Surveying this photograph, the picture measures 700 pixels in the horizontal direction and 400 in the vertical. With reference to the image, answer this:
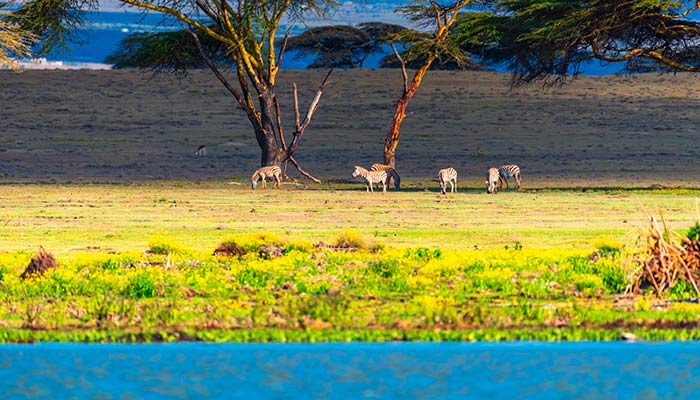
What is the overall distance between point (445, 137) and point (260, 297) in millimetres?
36498

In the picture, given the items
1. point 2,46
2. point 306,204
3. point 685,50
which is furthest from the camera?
point 685,50

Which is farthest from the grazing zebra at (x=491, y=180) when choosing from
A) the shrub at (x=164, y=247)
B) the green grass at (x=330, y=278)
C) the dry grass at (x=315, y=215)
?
the shrub at (x=164, y=247)

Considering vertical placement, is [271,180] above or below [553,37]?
below

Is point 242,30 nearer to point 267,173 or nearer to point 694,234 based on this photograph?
point 267,173

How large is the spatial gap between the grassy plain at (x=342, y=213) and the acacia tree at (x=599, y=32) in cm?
343

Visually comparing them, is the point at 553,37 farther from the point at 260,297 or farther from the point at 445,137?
the point at 260,297

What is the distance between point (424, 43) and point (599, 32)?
6.94m

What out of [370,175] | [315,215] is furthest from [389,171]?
[315,215]

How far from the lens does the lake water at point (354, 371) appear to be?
10141 mm

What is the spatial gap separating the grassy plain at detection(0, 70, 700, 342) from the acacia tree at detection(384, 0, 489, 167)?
1880mm

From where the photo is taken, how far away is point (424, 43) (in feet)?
127

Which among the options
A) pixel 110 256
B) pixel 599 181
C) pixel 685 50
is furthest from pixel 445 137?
pixel 110 256

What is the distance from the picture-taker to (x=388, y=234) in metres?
22.4

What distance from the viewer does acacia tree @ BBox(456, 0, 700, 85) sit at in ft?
108
